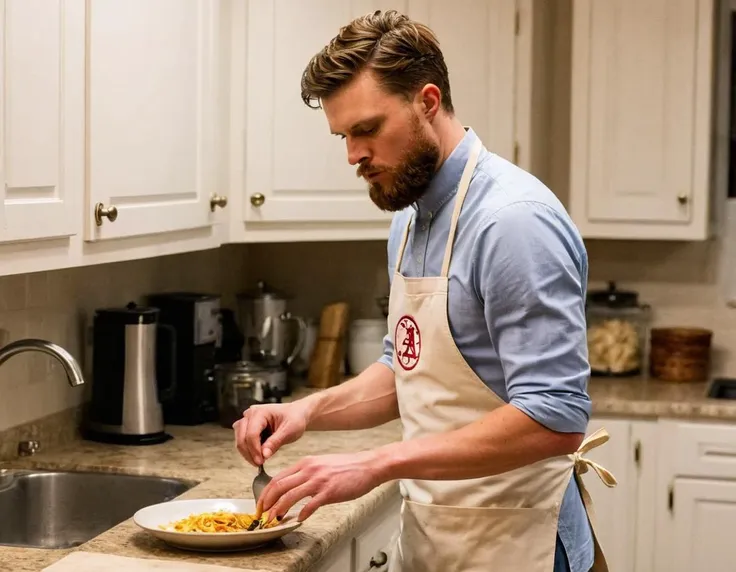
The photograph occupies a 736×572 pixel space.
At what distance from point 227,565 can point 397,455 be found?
0.35 meters

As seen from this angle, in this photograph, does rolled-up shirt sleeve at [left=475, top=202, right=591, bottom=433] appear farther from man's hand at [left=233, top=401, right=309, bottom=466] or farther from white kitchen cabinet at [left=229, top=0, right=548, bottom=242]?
white kitchen cabinet at [left=229, top=0, right=548, bottom=242]

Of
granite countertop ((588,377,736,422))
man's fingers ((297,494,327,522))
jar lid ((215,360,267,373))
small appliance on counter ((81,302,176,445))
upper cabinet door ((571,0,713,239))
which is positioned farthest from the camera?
upper cabinet door ((571,0,713,239))

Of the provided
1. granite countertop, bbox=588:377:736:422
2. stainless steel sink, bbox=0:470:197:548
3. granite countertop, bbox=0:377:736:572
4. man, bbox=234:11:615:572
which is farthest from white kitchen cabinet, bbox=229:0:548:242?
man, bbox=234:11:615:572

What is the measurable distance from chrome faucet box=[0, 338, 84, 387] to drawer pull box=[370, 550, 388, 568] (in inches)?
28.6

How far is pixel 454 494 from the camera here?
189 cm

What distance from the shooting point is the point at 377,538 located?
247 cm

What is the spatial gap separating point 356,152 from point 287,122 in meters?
1.26

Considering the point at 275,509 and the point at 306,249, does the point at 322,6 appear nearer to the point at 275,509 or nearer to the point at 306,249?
the point at 306,249

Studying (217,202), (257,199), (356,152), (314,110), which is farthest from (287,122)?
(356,152)

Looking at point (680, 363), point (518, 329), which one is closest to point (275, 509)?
point (518, 329)

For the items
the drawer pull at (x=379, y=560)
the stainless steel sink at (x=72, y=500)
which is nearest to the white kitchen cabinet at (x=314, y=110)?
the stainless steel sink at (x=72, y=500)

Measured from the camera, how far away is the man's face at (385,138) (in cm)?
177

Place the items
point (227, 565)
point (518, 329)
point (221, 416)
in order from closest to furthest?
point (518, 329), point (227, 565), point (221, 416)

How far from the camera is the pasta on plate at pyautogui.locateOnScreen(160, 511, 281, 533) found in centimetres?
186
